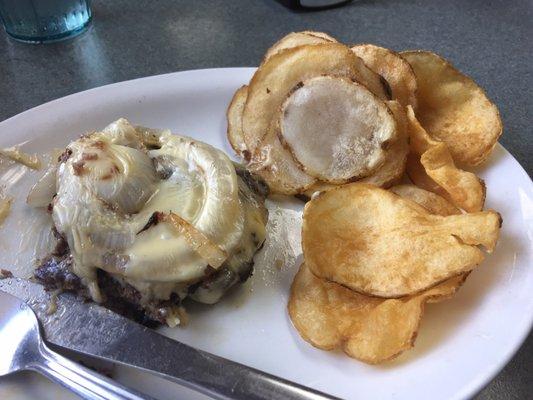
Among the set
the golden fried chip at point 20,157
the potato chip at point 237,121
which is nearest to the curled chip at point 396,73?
the potato chip at point 237,121

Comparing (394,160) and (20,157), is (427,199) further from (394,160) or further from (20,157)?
(20,157)

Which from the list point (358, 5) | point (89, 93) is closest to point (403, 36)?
point (358, 5)

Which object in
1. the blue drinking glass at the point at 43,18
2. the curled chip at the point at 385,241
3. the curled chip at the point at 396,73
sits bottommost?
the blue drinking glass at the point at 43,18

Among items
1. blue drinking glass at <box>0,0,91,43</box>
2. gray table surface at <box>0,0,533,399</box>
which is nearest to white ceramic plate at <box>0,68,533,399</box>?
gray table surface at <box>0,0,533,399</box>

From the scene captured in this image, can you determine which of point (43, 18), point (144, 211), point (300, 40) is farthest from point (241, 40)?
point (144, 211)

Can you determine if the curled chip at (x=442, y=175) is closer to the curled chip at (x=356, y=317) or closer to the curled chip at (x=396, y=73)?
the curled chip at (x=396, y=73)

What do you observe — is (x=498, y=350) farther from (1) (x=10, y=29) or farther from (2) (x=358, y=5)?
(1) (x=10, y=29)
